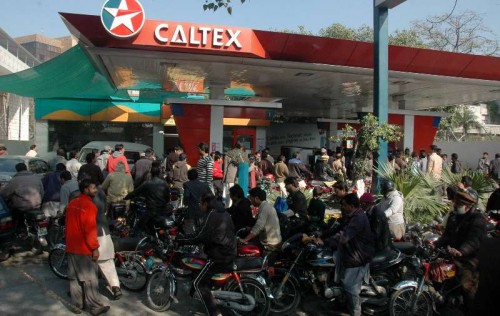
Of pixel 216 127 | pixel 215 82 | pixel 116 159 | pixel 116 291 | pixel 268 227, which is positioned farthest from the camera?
pixel 215 82

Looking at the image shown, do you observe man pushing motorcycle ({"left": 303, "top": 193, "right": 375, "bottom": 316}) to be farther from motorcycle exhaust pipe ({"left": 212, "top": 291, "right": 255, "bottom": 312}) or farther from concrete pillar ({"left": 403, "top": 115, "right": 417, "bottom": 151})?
concrete pillar ({"left": 403, "top": 115, "right": 417, "bottom": 151})

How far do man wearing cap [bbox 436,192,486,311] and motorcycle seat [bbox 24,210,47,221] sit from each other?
6.26 m

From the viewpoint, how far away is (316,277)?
5.77 meters

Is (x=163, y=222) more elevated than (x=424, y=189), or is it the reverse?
(x=424, y=189)

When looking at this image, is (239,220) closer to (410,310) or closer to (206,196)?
(206,196)

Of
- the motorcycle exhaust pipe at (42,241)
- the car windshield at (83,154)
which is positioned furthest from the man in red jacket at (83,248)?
the car windshield at (83,154)

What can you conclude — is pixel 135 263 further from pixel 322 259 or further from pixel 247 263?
pixel 322 259

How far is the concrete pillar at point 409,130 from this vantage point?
776 inches

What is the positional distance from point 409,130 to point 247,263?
53.0 feet

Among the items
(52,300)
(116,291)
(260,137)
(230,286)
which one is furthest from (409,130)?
(52,300)

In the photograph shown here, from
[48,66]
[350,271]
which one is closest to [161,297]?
[350,271]

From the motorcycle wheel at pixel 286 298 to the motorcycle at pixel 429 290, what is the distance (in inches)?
45.0

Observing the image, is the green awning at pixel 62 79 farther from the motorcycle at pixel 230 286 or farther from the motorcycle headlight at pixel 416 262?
the motorcycle headlight at pixel 416 262

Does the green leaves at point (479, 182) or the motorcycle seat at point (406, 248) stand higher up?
the green leaves at point (479, 182)
